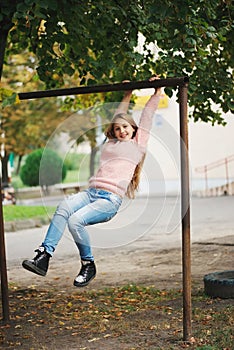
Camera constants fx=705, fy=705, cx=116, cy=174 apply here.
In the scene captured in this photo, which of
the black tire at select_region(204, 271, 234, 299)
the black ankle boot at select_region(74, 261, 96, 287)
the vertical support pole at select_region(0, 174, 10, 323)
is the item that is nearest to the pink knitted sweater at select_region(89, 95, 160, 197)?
the black ankle boot at select_region(74, 261, 96, 287)

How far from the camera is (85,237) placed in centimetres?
574

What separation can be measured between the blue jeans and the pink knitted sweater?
3.1 inches

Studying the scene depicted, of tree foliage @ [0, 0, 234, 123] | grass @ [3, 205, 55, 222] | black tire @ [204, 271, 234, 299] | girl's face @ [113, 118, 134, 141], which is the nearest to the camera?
girl's face @ [113, 118, 134, 141]

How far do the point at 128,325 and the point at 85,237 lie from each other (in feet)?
4.38

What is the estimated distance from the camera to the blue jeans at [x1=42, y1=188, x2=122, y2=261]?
555 cm

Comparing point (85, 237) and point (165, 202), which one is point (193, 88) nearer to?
point (165, 202)

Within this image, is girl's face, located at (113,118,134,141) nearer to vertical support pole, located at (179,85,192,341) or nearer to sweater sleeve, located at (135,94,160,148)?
sweater sleeve, located at (135,94,160,148)

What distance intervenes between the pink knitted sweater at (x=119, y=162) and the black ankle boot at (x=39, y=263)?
0.69 meters

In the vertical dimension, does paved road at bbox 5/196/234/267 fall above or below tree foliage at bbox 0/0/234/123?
below

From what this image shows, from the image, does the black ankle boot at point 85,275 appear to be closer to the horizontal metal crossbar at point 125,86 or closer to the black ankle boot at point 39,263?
the black ankle boot at point 39,263

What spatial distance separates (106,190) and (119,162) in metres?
0.26

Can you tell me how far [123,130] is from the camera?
19.1 ft

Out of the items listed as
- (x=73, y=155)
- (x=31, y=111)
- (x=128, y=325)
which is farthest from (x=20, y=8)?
(x=31, y=111)

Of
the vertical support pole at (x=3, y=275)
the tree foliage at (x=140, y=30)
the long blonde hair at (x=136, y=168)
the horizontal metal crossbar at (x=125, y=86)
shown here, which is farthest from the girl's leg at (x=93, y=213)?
the tree foliage at (x=140, y=30)
